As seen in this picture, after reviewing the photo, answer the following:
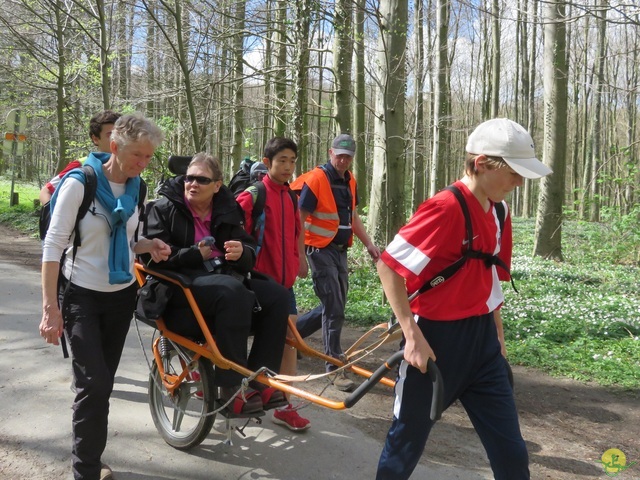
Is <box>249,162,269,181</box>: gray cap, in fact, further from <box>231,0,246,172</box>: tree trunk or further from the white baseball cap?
<box>231,0,246,172</box>: tree trunk

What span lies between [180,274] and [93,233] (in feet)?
2.04

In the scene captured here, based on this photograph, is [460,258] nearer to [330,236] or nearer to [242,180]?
[242,180]

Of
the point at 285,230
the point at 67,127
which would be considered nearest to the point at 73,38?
the point at 67,127

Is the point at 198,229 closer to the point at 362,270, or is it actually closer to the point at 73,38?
the point at 362,270

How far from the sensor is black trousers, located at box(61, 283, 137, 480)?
10.0ft

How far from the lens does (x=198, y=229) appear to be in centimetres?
387

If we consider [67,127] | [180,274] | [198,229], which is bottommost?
[180,274]

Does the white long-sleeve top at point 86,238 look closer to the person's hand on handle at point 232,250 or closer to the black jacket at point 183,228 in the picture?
the black jacket at point 183,228

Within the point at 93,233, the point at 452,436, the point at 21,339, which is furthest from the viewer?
the point at 21,339

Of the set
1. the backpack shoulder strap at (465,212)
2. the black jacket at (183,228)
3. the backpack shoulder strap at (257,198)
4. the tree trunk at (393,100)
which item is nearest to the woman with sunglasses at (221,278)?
the black jacket at (183,228)

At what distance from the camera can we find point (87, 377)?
306 cm

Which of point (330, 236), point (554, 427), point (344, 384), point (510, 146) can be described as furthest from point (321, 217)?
point (510, 146)

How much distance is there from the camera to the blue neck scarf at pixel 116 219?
319 centimetres

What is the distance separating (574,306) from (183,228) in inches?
259
